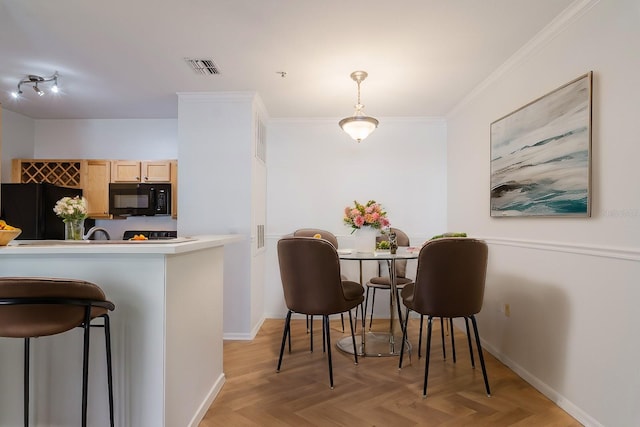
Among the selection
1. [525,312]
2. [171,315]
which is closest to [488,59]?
→ [525,312]

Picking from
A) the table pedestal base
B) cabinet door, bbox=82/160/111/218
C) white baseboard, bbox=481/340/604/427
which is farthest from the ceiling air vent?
white baseboard, bbox=481/340/604/427

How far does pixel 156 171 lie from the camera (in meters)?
4.25

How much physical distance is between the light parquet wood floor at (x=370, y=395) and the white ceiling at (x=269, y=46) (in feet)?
7.71

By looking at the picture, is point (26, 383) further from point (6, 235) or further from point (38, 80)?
point (38, 80)

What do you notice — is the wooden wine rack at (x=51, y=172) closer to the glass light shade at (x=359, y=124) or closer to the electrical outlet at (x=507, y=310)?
the glass light shade at (x=359, y=124)

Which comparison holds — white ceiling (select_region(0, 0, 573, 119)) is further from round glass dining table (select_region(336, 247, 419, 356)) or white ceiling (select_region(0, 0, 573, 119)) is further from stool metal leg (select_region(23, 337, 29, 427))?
stool metal leg (select_region(23, 337, 29, 427))

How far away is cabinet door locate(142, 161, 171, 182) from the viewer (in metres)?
4.24

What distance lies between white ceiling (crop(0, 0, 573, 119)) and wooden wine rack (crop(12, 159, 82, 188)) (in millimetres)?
738

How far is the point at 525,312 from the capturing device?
2.66m

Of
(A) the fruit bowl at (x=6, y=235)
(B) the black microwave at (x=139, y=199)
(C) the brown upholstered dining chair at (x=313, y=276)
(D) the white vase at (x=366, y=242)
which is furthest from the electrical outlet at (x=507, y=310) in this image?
(B) the black microwave at (x=139, y=199)

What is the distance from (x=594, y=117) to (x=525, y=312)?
139 centimetres

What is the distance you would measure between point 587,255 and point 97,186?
4.65 metres

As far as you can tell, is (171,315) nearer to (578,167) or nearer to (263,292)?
(578,167)

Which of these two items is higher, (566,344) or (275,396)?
(566,344)
